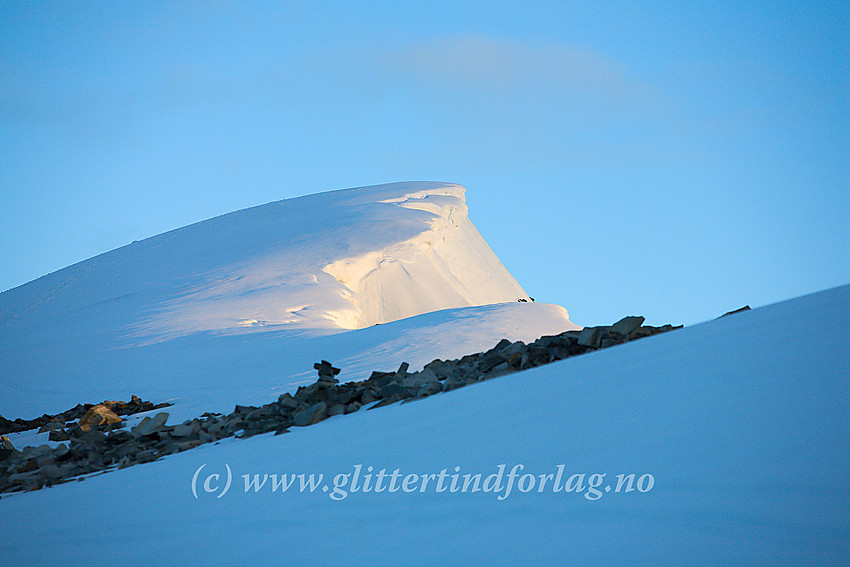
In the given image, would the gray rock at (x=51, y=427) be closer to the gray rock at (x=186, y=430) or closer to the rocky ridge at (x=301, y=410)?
the rocky ridge at (x=301, y=410)

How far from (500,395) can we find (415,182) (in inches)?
853

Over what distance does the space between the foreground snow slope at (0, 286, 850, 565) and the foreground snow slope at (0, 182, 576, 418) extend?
3664 mm

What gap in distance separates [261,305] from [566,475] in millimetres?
10621

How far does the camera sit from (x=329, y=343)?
29.1 feet

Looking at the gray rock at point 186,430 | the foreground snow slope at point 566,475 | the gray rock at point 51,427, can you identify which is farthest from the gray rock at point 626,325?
the gray rock at point 51,427

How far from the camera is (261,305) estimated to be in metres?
12.0

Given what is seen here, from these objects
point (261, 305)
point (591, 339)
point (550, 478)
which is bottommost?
point (550, 478)

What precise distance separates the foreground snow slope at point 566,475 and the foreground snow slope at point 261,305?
366cm

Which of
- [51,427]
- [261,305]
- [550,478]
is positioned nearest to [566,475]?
[550,478]

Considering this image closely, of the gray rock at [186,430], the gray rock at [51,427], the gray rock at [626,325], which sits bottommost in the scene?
the gray rock at [186,430]

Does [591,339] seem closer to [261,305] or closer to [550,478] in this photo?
[550,478]

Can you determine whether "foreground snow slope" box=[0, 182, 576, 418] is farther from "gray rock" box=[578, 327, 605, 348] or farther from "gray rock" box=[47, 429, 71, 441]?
"gray rock" box=[578, 327, 605, 348]

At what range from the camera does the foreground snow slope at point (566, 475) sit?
146 cm

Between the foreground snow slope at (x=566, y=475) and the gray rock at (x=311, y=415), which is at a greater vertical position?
the gray rock at (x=311, y=415)
